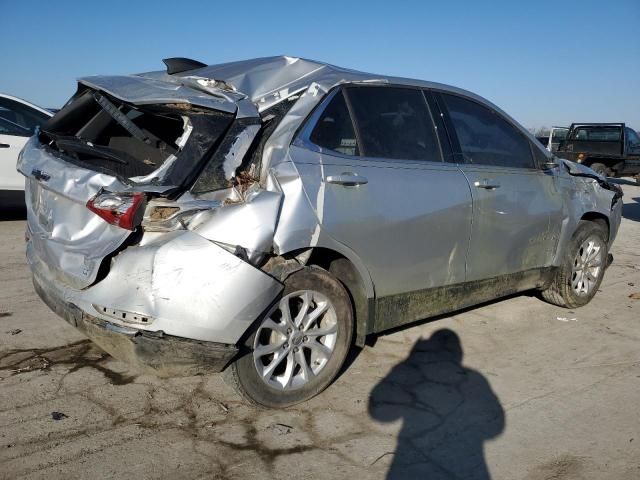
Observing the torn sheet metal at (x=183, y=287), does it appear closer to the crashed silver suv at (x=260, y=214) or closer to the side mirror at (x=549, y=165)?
the crashed silver suv at (x=260, y=214)

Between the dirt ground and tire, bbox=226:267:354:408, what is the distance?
156 mm

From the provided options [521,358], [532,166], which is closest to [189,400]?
[521,358]

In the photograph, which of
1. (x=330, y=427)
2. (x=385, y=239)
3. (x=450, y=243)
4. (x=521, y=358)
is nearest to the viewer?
(x=330, y=427)

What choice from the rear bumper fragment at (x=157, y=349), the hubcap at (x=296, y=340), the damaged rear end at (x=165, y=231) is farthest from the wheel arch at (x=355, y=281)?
the rear bumper fragment at (x=157, y=349)

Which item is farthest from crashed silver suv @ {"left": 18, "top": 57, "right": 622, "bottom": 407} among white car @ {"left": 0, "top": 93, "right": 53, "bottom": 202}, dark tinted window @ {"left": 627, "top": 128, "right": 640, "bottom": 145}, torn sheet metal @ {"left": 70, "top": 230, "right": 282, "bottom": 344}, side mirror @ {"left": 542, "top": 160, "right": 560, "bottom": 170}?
dark tinted window @ {"left": 627, "top": 128, "right": 640, "bottom": 145}

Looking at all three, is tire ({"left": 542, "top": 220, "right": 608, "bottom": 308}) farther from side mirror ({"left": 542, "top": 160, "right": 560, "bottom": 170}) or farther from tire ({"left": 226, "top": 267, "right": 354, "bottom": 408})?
tire ({"left": 226, "top": 267, "right": 354, "bottom": 408})

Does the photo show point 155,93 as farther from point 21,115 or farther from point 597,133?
point 597,133

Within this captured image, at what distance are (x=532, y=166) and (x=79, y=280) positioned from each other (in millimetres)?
3569

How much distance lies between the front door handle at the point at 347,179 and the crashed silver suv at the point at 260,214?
0.02 m

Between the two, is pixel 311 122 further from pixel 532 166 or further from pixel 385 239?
pixel 532 166

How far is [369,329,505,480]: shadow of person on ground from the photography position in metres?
2.77

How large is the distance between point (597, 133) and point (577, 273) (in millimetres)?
15662

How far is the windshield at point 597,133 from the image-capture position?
18406 millimetres

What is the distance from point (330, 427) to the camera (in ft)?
10.1
